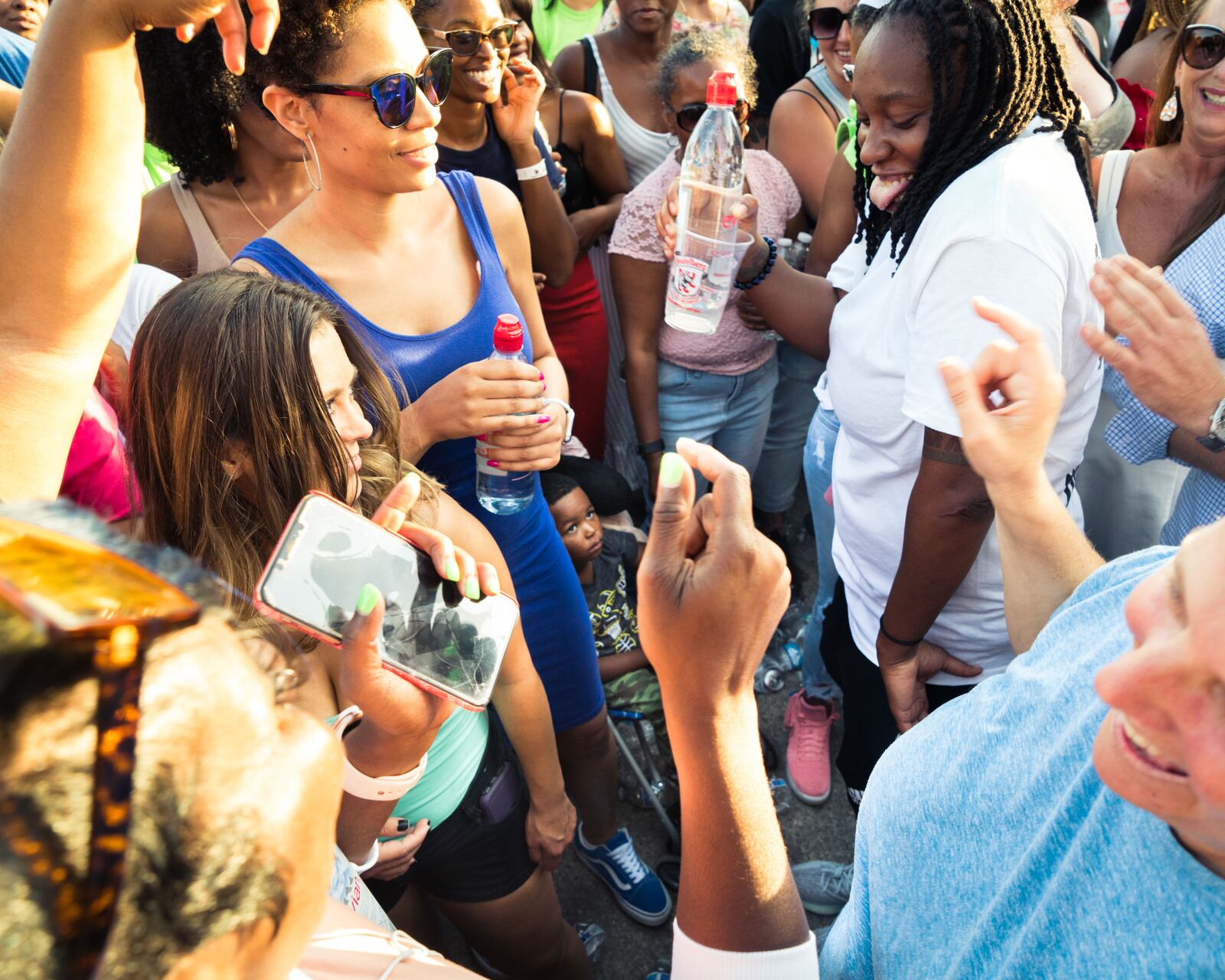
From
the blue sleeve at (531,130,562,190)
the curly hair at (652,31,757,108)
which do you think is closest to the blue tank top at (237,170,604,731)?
the blue sleeve at (531,130,562,190)

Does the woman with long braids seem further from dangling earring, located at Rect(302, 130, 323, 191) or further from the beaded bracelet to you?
dangling earring, located at Rect(302, 130, 323, 191)

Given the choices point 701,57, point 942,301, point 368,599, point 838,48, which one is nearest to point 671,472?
point 368,599

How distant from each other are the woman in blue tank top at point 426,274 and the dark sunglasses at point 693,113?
3.74 ft

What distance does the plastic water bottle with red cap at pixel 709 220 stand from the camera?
2.51m

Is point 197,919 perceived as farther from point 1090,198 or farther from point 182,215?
point 182,215

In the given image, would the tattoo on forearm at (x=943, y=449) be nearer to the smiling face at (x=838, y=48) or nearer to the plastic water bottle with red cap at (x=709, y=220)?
the plastic water bottle with red cap at (x=709, y=220)

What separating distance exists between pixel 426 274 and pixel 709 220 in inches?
40.0

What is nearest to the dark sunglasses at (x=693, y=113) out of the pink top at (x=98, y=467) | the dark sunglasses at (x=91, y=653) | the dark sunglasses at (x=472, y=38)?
the dark sunglasses at (x=472, y=38)

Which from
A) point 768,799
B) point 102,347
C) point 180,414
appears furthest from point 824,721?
point 102,347

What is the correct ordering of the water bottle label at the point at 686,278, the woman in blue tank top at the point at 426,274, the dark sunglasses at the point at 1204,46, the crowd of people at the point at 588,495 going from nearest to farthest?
the crowd of people at the point at 588,495 → the woman in blue tank top at the point at 426,274 → the dark sunglasses at the point at 1204,46 → the water bottle label at the point at 686,278

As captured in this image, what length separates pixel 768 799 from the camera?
3.56ft

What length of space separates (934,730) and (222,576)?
1250 millimetres

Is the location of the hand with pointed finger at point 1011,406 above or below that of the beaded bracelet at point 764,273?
above

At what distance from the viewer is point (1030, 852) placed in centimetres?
95
